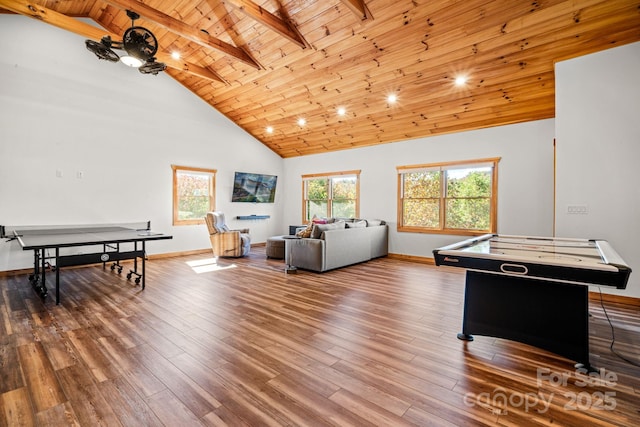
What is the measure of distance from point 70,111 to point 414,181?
6.94 metres

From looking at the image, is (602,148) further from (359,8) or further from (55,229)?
(55,229)

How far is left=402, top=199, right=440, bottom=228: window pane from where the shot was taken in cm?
632

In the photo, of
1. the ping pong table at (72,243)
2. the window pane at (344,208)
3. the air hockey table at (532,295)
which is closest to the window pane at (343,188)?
the window pane at (344,208)

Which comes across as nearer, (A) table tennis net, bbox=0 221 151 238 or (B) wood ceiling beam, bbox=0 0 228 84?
(B) wood ceiling beam, bbox=0 0 228 84

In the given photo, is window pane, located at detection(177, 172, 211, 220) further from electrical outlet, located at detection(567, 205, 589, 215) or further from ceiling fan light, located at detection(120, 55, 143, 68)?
electrical outlet, located at detection(567, 205, 589, 215)

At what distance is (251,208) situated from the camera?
27.8 feet

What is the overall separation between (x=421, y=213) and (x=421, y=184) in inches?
25.4

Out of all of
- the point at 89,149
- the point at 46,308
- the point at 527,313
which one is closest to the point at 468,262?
the point at 527,313

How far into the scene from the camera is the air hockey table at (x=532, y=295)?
1943mm

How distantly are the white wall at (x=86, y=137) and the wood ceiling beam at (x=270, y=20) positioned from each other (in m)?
3.66

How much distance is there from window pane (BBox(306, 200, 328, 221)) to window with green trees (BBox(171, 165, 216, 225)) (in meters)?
2.70

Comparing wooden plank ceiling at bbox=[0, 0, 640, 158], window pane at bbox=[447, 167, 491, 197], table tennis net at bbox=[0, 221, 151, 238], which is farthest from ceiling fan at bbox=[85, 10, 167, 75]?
window pane at bbox=[447, 167, 491, 197]

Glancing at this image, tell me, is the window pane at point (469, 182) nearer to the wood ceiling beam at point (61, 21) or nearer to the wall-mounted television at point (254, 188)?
the wall-mounted television at point (254, 188)

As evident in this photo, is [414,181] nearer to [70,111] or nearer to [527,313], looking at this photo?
[527,313]
